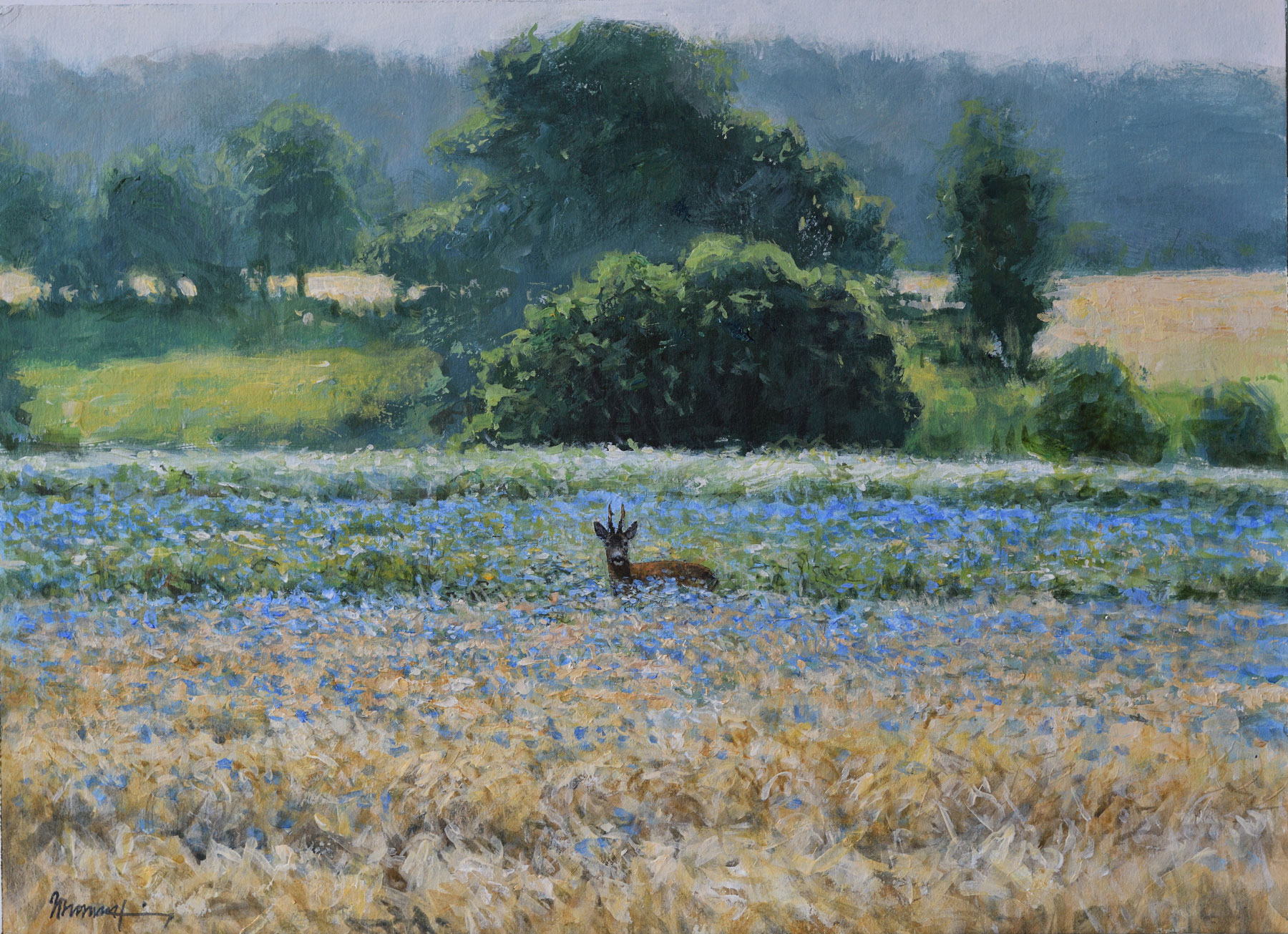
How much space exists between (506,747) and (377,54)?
2.66 m

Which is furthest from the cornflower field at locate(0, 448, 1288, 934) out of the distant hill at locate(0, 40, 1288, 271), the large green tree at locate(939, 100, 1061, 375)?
the distant hill at locate(0, 40, 1288, 271)

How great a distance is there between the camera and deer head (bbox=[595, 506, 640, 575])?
4.75m

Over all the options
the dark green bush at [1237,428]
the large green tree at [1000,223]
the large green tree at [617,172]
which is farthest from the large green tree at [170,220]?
the dark green bush at [1237,428]

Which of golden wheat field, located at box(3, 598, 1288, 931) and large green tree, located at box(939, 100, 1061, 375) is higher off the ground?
large green tree, located at box(939, 100, 1061, 375)

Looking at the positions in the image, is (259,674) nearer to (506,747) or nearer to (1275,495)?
(506,747)

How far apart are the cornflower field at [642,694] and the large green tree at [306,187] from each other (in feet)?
2.97

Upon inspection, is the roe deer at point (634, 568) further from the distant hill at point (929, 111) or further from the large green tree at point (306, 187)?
the distant hill at point (929, 111)

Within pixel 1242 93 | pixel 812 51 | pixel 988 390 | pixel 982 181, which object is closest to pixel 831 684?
pixel 988 390

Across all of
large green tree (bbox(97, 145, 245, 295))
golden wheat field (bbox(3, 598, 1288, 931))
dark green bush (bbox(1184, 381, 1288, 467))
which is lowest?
golden wheat field (bbox(3, 598, 1288, 931))

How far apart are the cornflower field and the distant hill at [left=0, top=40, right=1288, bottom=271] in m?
1.01

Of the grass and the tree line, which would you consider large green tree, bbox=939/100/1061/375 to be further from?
the grass

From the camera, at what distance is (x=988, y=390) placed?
4.71 m

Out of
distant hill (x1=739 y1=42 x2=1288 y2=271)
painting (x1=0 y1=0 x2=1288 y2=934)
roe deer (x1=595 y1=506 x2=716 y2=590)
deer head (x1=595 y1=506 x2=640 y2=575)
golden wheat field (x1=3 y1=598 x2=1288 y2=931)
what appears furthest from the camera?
deer head (x1=595 y1=506 x2=640 y2=575)

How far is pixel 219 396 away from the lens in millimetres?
4379
